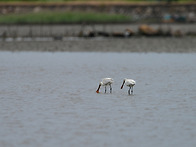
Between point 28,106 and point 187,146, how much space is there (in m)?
5.65

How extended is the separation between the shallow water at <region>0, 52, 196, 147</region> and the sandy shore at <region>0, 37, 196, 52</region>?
376 inches

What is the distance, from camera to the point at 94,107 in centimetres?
1641

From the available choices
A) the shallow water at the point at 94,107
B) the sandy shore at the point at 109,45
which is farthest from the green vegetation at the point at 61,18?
the shallow water at the point at 94,107

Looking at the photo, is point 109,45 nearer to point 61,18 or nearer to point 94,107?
point 61,18

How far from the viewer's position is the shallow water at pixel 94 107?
12992mm

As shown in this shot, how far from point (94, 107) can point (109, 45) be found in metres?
25.0

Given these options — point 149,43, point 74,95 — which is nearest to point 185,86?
point 74,95

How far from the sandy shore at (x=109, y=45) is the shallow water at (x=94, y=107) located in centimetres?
955

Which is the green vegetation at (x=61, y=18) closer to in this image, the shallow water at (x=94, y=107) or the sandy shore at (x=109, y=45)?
the sandy shore at (x=109, y=45)

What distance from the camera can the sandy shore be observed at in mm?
38369

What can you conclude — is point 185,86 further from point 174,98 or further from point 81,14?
point 81,14

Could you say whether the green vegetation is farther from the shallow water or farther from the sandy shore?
the shallow water

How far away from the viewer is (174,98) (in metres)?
18.1

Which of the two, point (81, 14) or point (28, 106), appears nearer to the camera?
point (28, 106)
